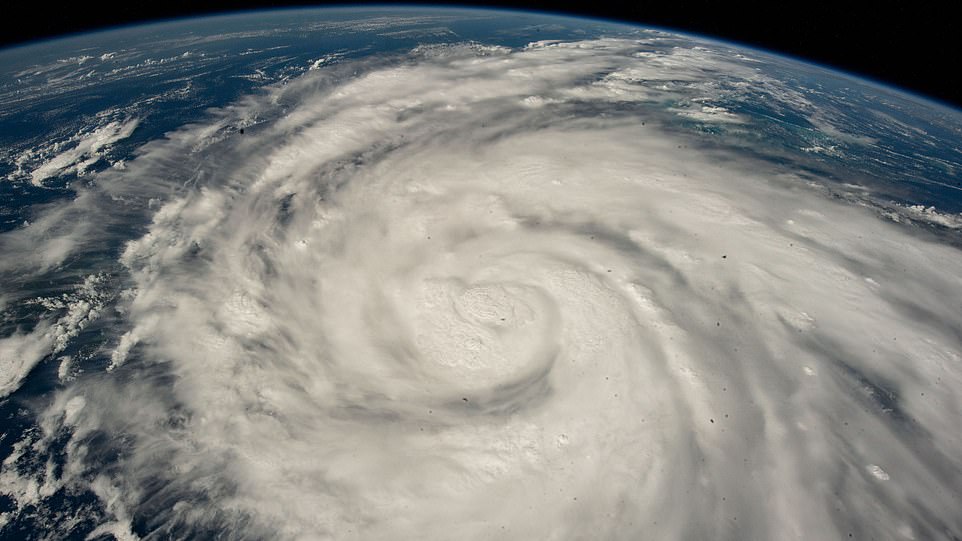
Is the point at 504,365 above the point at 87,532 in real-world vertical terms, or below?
above

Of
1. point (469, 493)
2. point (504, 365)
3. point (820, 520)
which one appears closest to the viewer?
point (820, 520)

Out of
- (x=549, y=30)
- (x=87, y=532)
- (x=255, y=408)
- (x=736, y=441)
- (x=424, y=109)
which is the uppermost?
(x=549, y=30)

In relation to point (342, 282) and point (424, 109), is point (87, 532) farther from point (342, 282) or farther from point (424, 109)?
point (424, 109)

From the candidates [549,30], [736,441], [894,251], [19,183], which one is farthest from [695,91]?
[19,183]

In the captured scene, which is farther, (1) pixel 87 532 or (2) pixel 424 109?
(2) pixel 424 109

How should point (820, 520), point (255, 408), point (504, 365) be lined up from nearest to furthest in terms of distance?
1. point (820, 520)
2. point (255, 408)
3. point (504, 365)

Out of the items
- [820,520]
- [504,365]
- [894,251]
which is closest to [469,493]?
[504,365]
